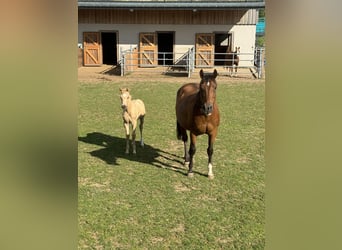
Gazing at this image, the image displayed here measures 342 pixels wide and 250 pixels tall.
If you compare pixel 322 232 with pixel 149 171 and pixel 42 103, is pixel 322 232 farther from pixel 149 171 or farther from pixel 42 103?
pixel 149 171

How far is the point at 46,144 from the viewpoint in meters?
0.77

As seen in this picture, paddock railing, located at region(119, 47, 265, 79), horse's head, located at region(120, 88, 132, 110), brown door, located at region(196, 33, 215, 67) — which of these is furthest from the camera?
brown door, located at region(196, 33, 215, 67)

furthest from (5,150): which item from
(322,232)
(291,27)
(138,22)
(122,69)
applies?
(138,22)

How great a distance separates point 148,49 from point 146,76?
2.16 metres

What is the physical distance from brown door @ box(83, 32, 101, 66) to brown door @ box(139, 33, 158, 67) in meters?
2.39

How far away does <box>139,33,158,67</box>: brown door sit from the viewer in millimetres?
18094

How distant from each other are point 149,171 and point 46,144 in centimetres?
479

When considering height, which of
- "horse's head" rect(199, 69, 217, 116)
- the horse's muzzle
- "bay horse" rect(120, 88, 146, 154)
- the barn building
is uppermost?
the barn building

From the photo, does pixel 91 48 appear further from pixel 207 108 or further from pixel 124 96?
pixel 207 108

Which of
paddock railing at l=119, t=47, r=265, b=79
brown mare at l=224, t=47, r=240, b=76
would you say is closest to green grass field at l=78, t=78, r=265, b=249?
brown mare at l=224, t=47, r=240, b=76

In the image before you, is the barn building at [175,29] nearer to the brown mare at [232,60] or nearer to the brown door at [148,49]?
the brown door at [148,49]

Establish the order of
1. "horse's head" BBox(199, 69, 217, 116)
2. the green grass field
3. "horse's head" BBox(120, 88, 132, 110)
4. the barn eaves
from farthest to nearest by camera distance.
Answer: the barn eaves → "horse's head" BBox(120, 88, 132, 110) → "horse's head" BBox(199, 69, 217, 116) → the green grass field

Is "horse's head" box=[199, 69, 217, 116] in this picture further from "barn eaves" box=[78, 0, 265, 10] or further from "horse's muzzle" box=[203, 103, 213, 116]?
"barn eaves" box=[78, 0, 265, 10]

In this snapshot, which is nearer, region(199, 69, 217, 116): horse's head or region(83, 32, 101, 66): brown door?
region(199, 69, 217, 116): horse's head
